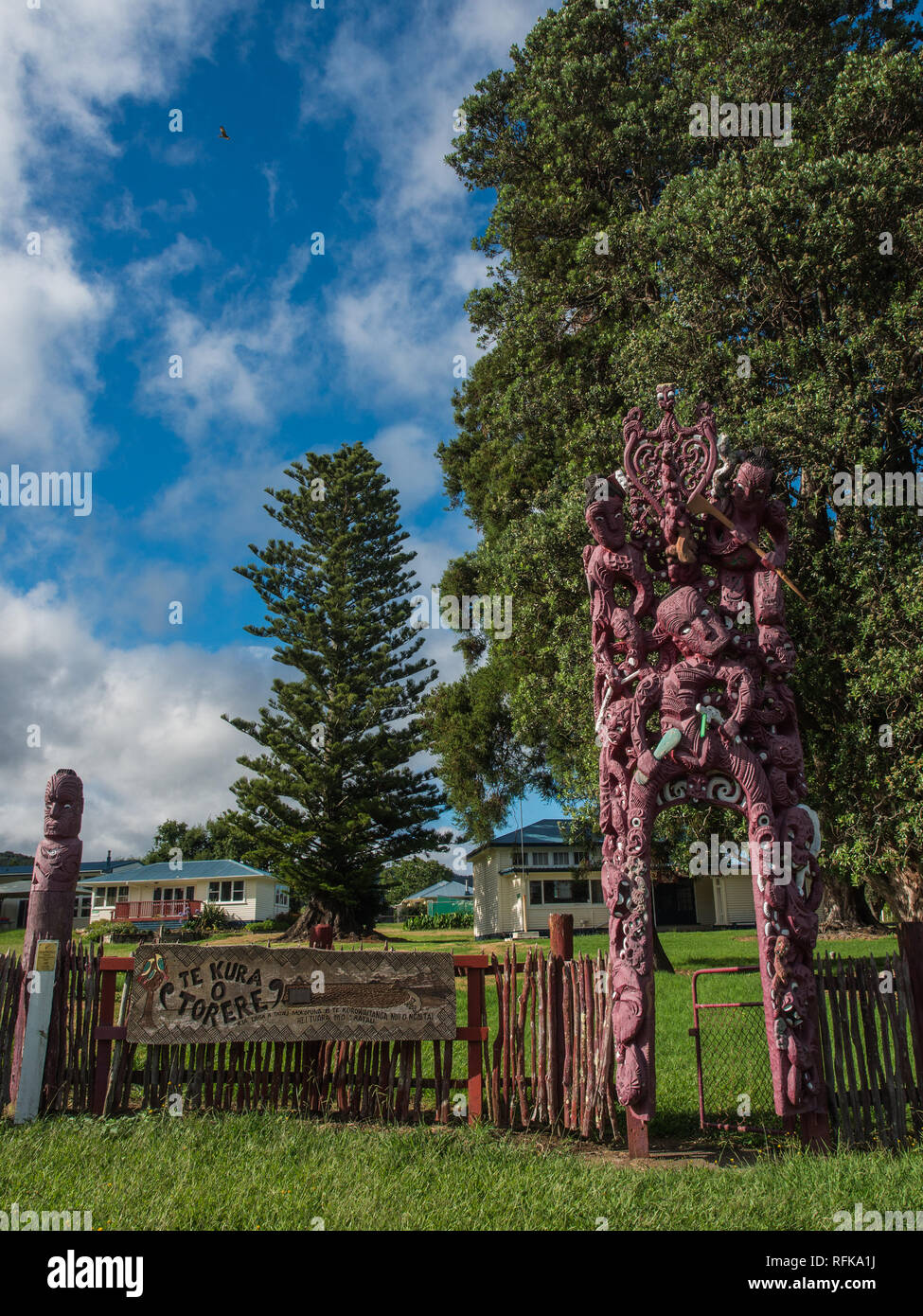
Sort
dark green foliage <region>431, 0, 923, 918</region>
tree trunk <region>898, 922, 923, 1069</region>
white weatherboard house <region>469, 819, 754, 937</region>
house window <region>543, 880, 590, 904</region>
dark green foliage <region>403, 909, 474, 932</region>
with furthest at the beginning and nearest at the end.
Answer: dark green foliage <region>403, 909, 474, 932</region>
house window <region>543, 880, 590, 904</region>
white weatherboard house <region>469, 819, 754, 937</region>
dark green foliage <region>431, 0, 923, 918</region>
tree trunk <region>898, 922, 923, 1069</region>

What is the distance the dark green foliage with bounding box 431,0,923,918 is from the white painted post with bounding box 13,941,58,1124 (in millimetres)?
7056

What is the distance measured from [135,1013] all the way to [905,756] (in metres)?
7.67

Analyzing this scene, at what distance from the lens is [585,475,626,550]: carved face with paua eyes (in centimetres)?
636

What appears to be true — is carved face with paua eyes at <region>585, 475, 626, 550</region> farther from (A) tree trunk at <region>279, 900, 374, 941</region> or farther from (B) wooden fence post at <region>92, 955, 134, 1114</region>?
(A) tree trunk at <region>279, 900, 374, 941</region>

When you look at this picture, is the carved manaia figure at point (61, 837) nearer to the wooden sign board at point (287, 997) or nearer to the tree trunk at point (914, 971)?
the wooden sign board at point (287, 997)

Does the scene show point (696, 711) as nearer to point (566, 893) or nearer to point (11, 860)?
point (566, 893)

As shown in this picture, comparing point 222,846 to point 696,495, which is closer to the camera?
point 696,495

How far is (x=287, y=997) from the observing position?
594cm

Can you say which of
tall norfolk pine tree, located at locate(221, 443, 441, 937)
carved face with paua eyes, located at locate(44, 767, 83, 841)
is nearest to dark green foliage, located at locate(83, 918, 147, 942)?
tall norfolk pine tree, located at locate(221, 443, 441, 937)

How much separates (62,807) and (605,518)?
4.99 meters

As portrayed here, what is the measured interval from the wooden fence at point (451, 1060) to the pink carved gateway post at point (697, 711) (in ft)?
1.06

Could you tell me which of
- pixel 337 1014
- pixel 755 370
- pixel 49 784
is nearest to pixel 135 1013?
pixel 337 1014
